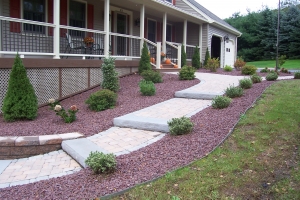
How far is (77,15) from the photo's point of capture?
38.1 ft

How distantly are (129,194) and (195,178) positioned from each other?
2.57 ft

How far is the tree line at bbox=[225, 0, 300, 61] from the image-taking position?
3253cm

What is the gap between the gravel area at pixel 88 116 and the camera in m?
5.82

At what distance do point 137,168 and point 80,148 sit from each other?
1.40 meters

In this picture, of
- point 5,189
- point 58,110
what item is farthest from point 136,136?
point 5,189

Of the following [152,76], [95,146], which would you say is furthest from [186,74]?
[95,146]

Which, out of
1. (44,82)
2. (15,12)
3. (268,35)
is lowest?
(44,82)

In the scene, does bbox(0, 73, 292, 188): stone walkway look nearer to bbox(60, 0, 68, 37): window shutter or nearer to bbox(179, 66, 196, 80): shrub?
bbox(179, 66, 196, 80): shrub

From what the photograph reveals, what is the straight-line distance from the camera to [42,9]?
10211mm

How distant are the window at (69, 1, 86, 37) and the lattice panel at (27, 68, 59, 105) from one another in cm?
338

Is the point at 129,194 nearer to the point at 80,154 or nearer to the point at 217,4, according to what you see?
the point at 80,154

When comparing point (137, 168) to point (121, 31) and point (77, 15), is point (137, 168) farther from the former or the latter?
point (121, 31)

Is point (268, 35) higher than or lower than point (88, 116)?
higher

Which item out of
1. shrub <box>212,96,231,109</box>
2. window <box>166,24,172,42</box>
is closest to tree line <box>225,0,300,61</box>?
window <box>166,24,172,42</box>
